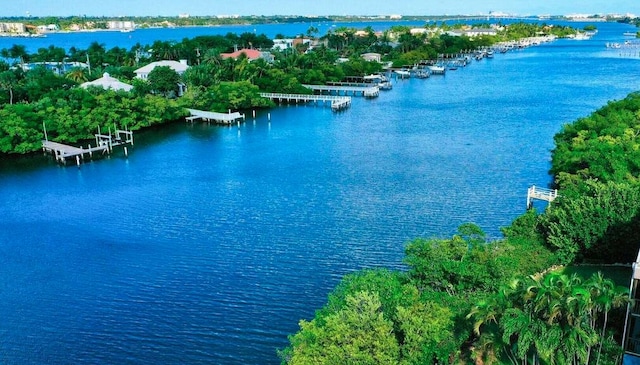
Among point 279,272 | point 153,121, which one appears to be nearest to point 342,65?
point 153,121

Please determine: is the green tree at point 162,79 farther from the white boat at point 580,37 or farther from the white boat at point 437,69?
the white boat at point 580,37

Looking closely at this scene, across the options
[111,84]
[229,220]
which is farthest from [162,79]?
[229,220]

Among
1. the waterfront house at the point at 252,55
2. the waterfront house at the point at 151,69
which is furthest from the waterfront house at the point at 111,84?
the waterfront house at the point at 252,55

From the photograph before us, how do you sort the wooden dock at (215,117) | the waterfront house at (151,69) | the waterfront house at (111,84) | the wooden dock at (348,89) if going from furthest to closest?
1. the wooden dock at (348,89)
2. the waterfront house at (151,69)
3. the waterfront house at (111,84)
4. the wooden dock at (215,117)

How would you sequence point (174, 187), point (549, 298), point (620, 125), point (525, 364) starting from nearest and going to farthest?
point (549, 298) < point (525, 364) < point (620, 125) < point (174, 187)

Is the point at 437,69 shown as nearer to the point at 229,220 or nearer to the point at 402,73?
the point at 402,73

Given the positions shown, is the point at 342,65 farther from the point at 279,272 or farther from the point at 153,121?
the point at 279,272
